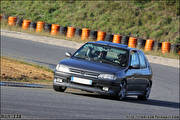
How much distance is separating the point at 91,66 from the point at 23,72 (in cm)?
536

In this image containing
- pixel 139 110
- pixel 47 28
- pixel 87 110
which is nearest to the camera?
pixel 87 110

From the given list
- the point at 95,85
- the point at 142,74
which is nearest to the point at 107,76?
the point at 95,85

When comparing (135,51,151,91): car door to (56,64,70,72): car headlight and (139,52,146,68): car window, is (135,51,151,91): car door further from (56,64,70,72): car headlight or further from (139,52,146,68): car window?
(56,64,70,72): car headlight

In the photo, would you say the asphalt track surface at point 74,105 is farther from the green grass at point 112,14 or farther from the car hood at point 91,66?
the green grass at point 112,14

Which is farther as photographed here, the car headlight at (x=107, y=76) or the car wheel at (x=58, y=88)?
the car wheel at (x=58, y=88)

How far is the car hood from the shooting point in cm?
1276

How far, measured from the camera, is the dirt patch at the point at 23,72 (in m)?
16.0

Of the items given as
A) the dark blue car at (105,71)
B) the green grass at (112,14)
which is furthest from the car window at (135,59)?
the green grass at (112,14)

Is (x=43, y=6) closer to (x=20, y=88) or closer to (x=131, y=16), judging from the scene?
(x=131, y=16)

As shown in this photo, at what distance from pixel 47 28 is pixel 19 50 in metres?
14.1

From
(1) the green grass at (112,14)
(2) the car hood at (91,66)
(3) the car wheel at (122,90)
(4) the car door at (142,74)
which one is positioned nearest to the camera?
(2) the car hood at (91,66)

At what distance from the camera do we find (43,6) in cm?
5384

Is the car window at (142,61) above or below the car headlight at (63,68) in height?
below

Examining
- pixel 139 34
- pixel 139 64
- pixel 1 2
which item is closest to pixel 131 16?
pixel 139 34
